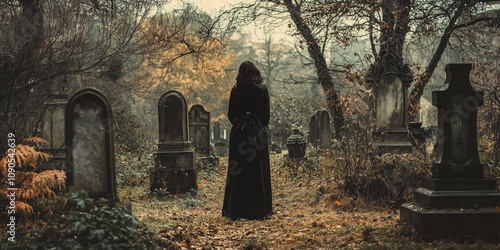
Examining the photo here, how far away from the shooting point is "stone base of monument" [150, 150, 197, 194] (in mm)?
11561

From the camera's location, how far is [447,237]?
6.24 metres

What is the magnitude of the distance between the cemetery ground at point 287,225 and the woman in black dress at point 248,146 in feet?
0.93

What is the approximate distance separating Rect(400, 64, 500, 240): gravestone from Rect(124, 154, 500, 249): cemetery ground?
200 millimetres

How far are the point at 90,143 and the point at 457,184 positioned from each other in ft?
14.6

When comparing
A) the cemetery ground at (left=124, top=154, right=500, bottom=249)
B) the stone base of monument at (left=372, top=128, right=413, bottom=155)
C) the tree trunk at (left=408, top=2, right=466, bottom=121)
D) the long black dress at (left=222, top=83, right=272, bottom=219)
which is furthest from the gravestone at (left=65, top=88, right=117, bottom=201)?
the tree trunk at (left=408, top=2, right=466, bottom=121)

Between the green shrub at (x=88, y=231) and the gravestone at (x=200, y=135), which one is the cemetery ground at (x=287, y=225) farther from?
the gravestone at (x=200, y=135)

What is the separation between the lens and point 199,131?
1753 centimetres

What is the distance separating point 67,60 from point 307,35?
9456 mm

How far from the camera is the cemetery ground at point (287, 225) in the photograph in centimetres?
619

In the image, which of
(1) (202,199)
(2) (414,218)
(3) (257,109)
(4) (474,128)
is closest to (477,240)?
(2) (414,218)

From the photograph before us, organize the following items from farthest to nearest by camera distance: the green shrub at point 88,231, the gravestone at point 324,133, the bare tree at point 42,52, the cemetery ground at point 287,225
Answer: the gravestone at point 324,133 < the bare tree at point 42,52 < the cemetery ground at point 287,225 < the green shrub at point 88,231

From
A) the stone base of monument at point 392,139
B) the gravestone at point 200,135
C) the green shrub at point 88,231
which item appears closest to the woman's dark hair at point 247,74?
the green shrub at point 88,231

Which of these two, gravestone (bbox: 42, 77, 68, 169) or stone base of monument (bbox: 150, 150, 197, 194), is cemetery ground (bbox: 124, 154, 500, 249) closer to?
stone base of monument (bbox: 150, 150, 197, 194)

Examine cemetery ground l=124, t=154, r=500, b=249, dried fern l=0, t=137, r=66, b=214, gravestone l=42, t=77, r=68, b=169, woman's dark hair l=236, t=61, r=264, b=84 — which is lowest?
cemetery ground l=124, t=154, r=500, b=249
